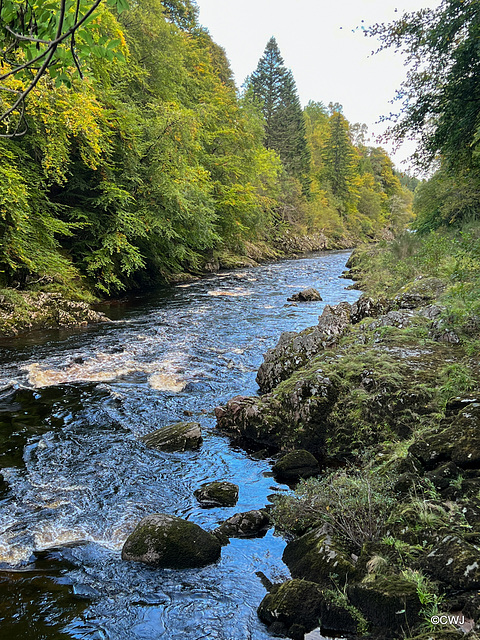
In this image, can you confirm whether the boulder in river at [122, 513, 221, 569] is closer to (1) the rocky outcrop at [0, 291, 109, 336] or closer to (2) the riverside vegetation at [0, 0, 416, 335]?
(2) the riverside vegetation at [0, 0, 416, 335]

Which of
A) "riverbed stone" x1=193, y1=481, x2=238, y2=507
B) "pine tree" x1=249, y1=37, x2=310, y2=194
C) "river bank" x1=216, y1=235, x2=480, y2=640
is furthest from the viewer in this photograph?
"pine tree" x1=249, y1=37, x2=310, y2=194

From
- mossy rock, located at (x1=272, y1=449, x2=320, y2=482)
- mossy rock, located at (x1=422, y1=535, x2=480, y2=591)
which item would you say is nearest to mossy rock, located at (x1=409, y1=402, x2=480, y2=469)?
mossy rock, located at (x1=422, y1=535, x2=480, y2=591)

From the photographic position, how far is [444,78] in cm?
867

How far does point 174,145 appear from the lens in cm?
1662

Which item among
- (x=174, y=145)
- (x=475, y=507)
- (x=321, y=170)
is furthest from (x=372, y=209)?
(x=475, y=507)

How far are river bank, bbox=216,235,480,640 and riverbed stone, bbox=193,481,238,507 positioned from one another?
586 mm

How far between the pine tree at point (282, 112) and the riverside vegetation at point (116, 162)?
13.0 m

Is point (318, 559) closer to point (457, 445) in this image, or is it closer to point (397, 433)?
point (457, 445)

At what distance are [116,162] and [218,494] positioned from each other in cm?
1311

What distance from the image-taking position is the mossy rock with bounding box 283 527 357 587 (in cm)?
285

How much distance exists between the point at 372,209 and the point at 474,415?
67630mm

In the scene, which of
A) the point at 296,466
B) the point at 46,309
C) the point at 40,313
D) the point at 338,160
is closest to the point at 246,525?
the point at 296,466

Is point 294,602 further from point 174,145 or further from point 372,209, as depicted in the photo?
point 372,209

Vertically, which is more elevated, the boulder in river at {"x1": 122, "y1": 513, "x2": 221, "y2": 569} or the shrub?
the shrub
